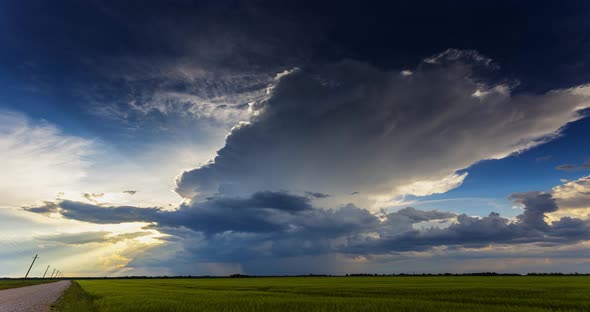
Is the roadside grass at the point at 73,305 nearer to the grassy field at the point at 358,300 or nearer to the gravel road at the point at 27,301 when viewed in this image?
the grassy field at the point at 358,300

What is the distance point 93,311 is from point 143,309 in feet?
13.6

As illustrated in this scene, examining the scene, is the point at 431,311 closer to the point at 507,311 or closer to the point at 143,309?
the point at 507,311

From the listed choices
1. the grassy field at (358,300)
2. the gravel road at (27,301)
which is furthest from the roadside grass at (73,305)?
the gravel road at (27,301)

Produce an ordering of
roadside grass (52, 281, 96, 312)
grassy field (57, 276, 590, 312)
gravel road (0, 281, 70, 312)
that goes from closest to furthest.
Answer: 1. grassy field (57, 276, 590, 312)
2. roadside grass (52, 281, 96, 312)
3. gravel road (0, 281, 70, 312)

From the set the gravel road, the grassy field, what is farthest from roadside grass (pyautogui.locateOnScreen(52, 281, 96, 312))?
the gravel road

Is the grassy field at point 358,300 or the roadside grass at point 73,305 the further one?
the roadside grass at point 73,305

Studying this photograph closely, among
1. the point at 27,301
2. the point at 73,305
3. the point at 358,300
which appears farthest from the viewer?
the point at 27,301

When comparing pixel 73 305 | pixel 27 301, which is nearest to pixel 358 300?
pixel 73 305

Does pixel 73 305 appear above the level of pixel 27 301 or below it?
below

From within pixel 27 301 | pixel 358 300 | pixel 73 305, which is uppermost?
pixel 27 301

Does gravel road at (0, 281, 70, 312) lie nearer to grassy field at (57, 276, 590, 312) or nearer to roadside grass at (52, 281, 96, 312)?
roadside grass at (52, 281, 96, 312)

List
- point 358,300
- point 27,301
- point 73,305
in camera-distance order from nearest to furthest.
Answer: point 358,300
point 73,305
point 27,301

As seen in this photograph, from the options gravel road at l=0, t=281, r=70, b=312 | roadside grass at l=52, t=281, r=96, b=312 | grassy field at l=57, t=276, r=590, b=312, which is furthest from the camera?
gravel road at l=0, t=281, r=70, b=312

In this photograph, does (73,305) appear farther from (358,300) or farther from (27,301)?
(358,300)
